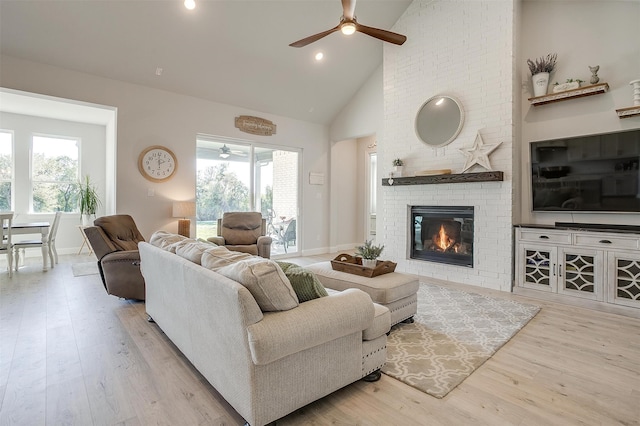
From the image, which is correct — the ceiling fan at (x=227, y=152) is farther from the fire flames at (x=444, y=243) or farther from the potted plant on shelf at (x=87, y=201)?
the fire flames at (x=444, y=243)

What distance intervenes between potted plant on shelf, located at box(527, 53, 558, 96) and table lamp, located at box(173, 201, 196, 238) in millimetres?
5056

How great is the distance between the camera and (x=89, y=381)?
6.80ft

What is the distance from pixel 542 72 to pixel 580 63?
0.40 m

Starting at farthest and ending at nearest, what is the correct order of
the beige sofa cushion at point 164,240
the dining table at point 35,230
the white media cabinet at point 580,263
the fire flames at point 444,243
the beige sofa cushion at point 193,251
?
the dining table at point 35,230
the fire flames at point 444,243
the white media cabinet at point 580,263
the beige sofa cushion at point 164,240
the beige sofa cushion at point 193,251

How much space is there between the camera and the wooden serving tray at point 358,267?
3068 mm

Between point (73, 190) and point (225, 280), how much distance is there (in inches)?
292

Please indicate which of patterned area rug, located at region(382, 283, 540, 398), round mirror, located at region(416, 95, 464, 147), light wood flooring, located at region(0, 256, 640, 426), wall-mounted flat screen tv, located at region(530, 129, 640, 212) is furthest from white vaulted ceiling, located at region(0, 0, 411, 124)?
patterned area rug, located at region(382, 283, 540, 398)

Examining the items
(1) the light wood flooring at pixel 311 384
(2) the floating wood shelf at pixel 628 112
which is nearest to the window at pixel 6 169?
(1) the light wood flooring at pixel 311 384

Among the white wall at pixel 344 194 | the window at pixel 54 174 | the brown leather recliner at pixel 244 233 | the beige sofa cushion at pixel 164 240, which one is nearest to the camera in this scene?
the beige sofa cushion at pixel 164 240

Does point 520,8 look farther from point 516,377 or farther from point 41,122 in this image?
point 41,122

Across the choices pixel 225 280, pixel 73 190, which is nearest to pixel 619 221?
pixel 225 280

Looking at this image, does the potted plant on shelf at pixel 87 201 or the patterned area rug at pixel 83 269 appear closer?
the patterned area rug at pixel 83 269

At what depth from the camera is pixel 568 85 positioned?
3.97 m

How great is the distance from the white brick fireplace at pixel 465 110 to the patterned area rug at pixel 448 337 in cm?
87
